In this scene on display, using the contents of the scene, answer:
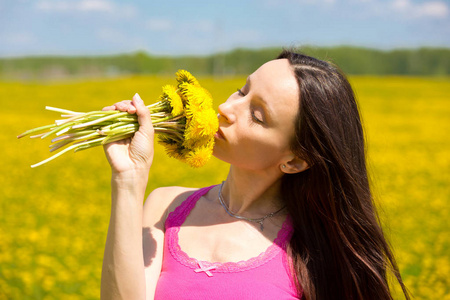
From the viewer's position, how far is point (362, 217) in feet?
6.46

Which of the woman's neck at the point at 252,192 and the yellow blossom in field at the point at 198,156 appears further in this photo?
the woman's neck at the point at 252,192

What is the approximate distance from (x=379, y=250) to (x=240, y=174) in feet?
2.03

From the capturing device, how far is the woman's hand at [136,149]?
62.0 inches

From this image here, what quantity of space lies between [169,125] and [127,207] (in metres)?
0.31

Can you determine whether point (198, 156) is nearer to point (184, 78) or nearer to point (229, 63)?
point (184, 78)

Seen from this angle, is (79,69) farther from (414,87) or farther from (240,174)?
(240,174)

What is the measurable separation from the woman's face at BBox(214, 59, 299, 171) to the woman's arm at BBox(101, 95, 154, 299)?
0.94 feet

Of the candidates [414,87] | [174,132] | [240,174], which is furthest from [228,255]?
[414,87]

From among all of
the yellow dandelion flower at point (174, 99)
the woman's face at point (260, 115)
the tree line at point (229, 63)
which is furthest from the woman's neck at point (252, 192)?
the tree line at point (229, 63)

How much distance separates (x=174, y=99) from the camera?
1688 millimetres

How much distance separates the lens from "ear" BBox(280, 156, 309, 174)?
6.18 ft

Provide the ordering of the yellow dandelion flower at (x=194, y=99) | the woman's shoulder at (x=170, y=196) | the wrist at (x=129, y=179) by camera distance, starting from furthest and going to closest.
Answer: the woman's shoulder at (x=170, y=196), the yellow dandelion flower at (x=194, y=99), the wrist at (x=129, y=179)

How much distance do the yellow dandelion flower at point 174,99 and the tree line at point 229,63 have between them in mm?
37938

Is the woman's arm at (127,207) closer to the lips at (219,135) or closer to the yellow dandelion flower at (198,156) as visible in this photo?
the yellow dandelion flower at (198,156)
